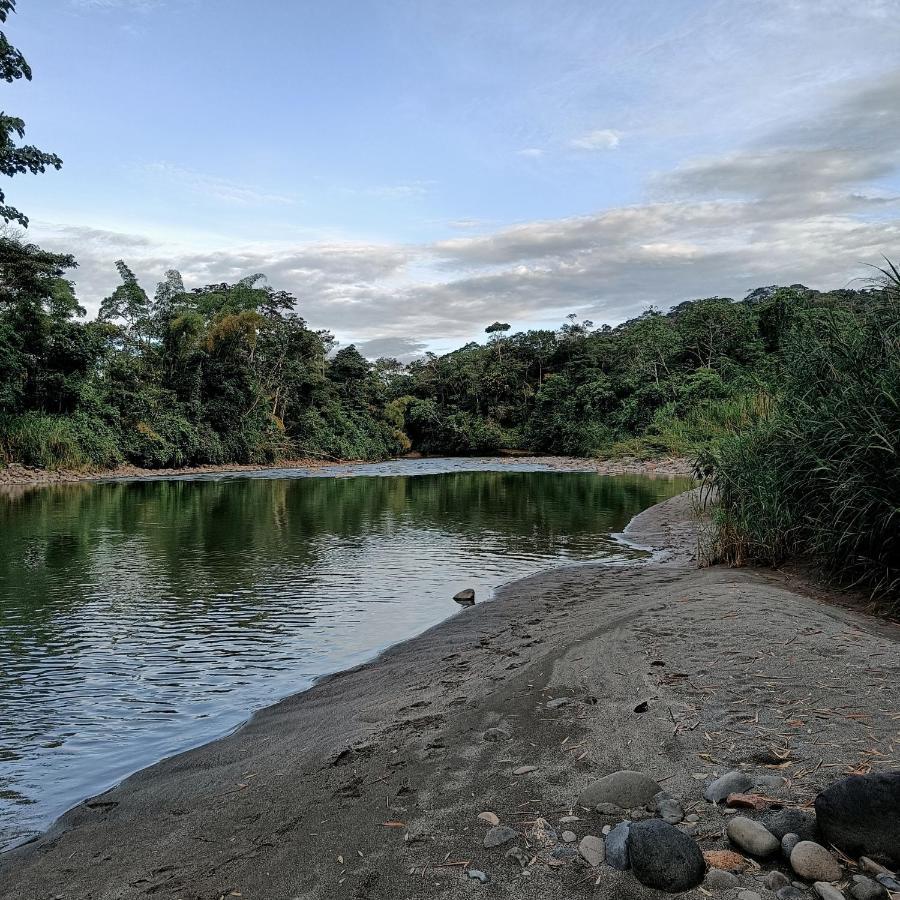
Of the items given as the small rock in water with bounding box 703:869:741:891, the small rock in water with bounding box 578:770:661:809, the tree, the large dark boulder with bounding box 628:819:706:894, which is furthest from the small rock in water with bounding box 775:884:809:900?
the tree

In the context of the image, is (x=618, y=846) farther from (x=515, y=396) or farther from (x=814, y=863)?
(x=515, y=396)

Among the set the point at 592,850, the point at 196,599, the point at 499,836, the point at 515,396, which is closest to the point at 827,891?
the point at 592,850

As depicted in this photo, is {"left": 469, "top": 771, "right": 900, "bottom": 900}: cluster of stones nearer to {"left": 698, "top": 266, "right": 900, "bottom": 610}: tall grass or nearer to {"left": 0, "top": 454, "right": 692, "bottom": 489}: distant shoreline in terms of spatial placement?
{"left": 698, "top": 266, "right": 900, "bottom": 610}: tall grass

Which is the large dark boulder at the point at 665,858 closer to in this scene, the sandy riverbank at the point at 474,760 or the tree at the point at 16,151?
the sandy riverbank at the point at 474,760

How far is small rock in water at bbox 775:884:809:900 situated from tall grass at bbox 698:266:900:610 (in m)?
5.26

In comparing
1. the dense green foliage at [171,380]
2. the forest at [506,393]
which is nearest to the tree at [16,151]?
the forest at [506,393]

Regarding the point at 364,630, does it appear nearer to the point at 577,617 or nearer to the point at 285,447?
the point at 577,617

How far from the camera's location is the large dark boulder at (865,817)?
2.38m

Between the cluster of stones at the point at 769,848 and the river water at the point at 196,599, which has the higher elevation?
the cluster of stones at the point at 769,848

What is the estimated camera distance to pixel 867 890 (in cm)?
221

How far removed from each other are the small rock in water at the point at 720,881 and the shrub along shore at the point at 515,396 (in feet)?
17.2

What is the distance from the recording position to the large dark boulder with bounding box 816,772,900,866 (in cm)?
238

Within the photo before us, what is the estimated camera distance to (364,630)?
8.77m

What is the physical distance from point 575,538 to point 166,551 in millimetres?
8776
